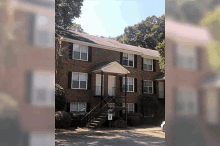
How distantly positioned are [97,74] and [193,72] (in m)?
18.5

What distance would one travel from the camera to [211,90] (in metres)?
1.67

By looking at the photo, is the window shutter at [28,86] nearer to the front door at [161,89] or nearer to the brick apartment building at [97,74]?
the brick apartment building at [97,74]

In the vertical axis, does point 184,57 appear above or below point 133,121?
above

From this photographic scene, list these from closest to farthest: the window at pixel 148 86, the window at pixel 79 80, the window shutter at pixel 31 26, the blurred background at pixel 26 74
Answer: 1. the blurred background at pixel 26 74
2. the window shutter at pixel 31 26
3. the window at pixel 79 80
4. the window at pixel 148 86

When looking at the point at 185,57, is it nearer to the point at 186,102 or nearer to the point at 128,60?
the point at 186,102

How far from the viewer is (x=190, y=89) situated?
5.93 feet

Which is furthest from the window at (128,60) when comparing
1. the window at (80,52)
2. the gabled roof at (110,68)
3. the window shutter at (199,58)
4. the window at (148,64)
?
the window shutter at (199,58)

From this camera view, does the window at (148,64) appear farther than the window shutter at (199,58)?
Yes

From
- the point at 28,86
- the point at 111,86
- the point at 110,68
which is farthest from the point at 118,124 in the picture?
the point at 28,86

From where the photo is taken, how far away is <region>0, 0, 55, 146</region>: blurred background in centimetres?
198

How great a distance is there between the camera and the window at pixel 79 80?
739 inches

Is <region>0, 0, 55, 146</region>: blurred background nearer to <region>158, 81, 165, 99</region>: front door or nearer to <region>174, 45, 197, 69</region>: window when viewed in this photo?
<region>174, 45, 197, 69</region>: window

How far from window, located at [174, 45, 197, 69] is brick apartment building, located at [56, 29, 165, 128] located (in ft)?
54.0

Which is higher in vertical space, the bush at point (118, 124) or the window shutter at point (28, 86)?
the window shutter at point (28, 86)
